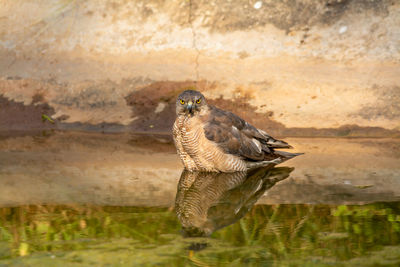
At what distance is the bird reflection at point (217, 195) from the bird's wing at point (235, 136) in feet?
0.76

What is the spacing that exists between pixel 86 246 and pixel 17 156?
3.11 meters

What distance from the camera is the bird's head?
6336mm

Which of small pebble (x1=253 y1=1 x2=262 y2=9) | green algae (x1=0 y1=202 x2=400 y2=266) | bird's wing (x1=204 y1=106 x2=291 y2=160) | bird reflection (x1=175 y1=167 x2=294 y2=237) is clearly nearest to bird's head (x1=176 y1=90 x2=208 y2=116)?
bird's wing (x1=204 y1=106 x2=291 y2=160)

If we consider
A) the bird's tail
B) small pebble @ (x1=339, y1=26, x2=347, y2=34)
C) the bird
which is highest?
small pebble @ (x1=339, y1=26, x2=347, y2=34)

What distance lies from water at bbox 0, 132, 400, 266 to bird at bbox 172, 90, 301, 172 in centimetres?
17

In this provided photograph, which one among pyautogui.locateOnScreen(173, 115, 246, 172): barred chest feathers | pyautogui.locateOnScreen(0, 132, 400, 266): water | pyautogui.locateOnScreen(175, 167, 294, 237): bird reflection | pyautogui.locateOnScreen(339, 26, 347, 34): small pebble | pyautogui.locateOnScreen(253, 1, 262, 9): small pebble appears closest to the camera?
pyautogui.locateOnScreen(0, 132, 400, 266): water

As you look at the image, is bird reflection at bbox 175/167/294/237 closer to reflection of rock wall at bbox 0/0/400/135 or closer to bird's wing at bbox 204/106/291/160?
bird's wing at bbox 204/106/291/160

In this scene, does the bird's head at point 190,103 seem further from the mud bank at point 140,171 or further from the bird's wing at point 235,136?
the mud bank at point 140,171

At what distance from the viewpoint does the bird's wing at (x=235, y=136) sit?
6418 millimetres

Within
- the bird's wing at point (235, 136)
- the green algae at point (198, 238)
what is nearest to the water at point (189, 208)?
the green algae at point (198, 238)

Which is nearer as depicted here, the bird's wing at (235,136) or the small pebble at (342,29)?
the bird's wing at (235,136)

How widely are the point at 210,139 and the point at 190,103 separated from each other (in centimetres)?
42

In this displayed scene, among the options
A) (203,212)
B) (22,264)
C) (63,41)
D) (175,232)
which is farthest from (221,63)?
(22,264)

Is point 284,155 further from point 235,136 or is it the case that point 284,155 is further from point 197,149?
point 197,149
